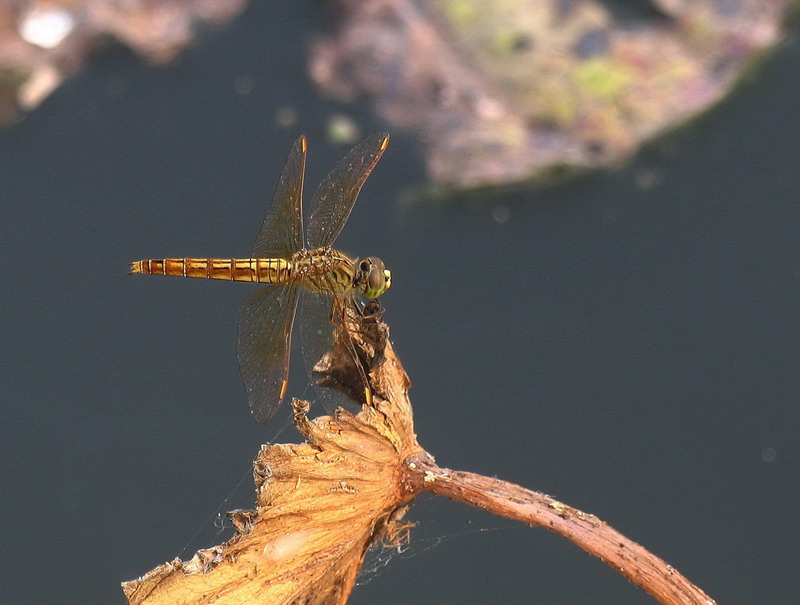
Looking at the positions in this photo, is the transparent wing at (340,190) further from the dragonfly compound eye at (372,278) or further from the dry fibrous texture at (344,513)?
the dry fibrous texture at (344,513)

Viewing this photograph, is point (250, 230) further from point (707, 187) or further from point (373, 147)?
point (707, 187)

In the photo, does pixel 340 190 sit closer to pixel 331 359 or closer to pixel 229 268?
pixel 229 268

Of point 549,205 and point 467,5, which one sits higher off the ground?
point 467,5

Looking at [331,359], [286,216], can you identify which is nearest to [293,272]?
[286,216]

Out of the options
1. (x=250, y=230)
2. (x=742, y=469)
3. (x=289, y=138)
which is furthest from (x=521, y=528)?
(x=289, y=138)

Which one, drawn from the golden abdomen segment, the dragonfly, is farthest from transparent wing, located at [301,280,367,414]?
the golden abdomen segment

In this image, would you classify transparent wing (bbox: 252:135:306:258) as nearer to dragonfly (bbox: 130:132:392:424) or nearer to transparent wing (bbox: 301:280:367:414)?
dragonfly (bbox: 130:132:392:424)

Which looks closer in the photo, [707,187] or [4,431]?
[4,431]
